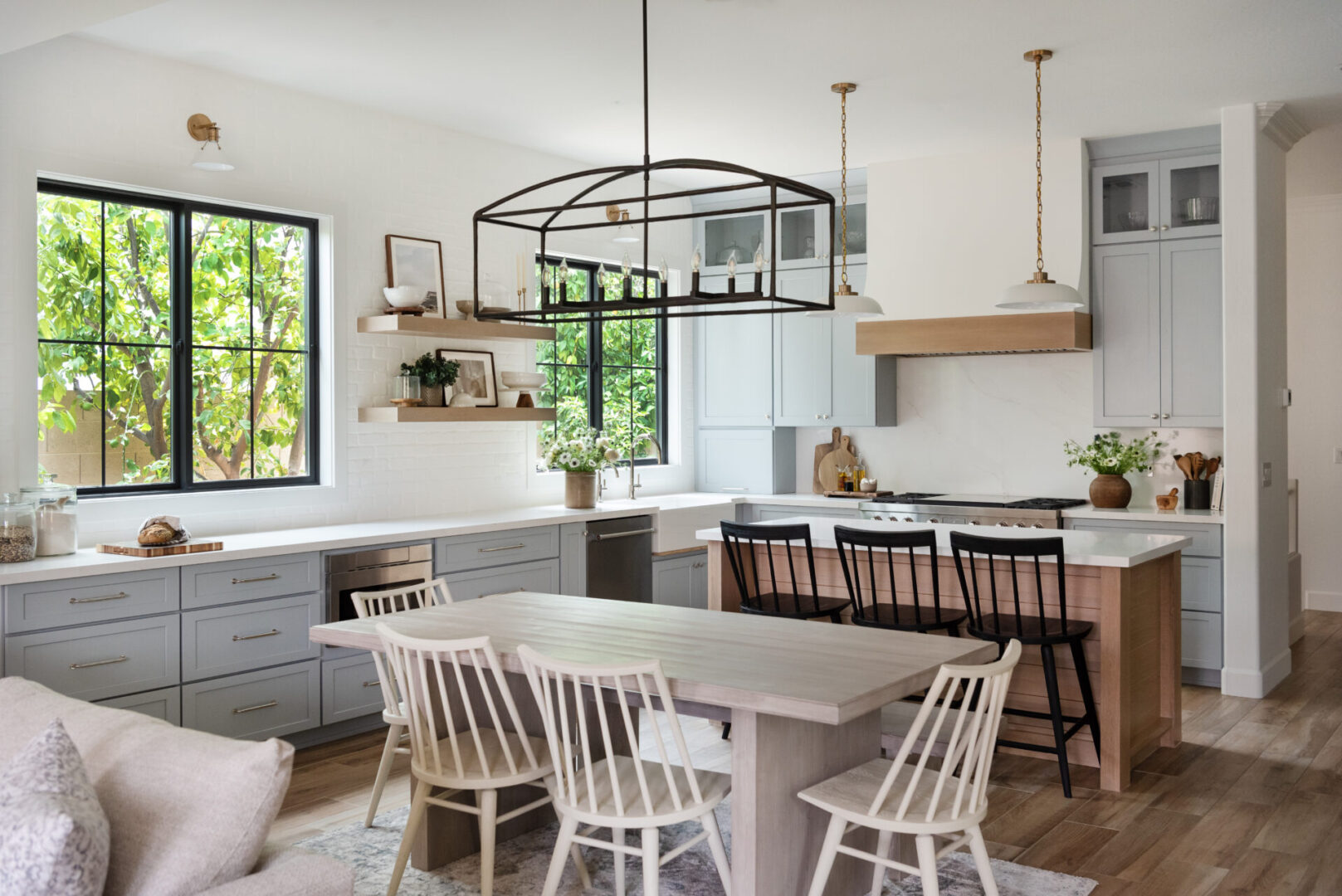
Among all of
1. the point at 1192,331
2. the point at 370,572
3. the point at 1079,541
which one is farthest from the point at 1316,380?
the point at 370,572

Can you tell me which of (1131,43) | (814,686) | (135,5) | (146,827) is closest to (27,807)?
(146,827)

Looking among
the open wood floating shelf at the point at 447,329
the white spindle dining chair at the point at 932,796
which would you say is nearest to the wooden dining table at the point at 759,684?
the white spindle dining chair at the point at 932,796

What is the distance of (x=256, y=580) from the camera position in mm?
4375

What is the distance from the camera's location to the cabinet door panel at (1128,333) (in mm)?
5969

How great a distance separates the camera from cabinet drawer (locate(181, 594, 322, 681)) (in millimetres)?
4191

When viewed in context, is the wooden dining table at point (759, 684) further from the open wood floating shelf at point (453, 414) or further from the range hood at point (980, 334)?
the range hood at point (980, 334)

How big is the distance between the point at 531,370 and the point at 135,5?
332 centimetres

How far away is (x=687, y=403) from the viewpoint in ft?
25.0

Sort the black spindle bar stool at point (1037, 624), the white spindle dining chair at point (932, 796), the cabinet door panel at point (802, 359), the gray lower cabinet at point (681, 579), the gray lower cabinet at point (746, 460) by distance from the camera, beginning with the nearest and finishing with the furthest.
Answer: the white spindle dining chair at point (932, 796) < the black spindle bar stool at point (1037, 624) < the gray lower cabinet at point (681, 579) < the cabinet door panel at point (802, 359) < the gray lower cabinet at point (746, 460)

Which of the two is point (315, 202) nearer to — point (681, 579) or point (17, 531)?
point (17, 531)

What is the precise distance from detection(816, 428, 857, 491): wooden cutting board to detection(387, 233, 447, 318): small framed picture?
2.73 meters

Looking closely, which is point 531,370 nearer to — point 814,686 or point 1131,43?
point 1131,43

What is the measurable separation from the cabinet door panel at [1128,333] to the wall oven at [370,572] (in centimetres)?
369

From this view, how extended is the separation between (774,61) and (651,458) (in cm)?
325
